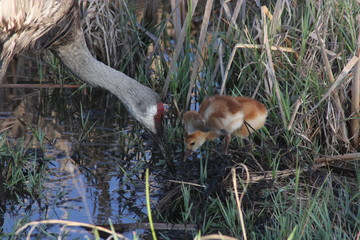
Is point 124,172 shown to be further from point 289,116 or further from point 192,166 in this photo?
point 289,116

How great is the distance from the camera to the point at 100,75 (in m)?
4.71

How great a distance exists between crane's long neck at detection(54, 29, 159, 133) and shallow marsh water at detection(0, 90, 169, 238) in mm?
292

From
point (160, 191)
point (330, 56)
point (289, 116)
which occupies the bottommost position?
point (160, 191)

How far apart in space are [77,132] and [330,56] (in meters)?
1.92

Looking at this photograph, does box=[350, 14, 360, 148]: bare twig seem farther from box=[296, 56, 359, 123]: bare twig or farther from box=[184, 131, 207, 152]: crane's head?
box=[184, 131, 207, 152]: crane's head

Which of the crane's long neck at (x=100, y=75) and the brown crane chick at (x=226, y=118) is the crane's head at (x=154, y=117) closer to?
the crane's long neck at (x=100, y=75)

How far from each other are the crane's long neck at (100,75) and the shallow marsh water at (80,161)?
292mm

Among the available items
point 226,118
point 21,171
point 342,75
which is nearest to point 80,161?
point 21,171

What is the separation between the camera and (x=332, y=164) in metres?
4.07

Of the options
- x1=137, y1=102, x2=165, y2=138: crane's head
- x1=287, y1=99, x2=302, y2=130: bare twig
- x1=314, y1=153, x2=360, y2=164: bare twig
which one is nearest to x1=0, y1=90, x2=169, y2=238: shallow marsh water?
x1=137, y1=102, x2=165, y2=138: crane's head

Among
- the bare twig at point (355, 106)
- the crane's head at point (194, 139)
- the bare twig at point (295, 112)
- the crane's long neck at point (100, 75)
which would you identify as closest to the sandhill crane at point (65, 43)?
the crane's long neck at point (100, 75)

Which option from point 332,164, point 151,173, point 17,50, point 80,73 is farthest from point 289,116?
point 17,50

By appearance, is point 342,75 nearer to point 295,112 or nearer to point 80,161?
point 295,112

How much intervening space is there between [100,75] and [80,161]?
61 centimetres
